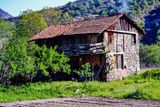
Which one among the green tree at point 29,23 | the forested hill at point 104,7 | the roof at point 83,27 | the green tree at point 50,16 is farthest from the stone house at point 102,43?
the forested hill at point 104,7

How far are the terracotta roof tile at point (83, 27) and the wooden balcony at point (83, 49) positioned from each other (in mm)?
1284

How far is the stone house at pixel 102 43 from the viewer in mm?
37344

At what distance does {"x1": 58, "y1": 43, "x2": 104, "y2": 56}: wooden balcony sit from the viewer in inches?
1447

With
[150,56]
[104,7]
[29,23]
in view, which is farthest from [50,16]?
[104,7]

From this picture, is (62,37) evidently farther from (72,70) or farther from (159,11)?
(159,11)

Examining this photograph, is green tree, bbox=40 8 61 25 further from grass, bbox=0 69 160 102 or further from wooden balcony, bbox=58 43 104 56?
grass, bbox=0 69 160 102

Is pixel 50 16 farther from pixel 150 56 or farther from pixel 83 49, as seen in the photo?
pixel 83 49

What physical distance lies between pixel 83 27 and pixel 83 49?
269cm

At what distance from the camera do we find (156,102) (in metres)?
23.1

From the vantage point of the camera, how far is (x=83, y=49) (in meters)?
37.4

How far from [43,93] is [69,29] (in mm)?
11783

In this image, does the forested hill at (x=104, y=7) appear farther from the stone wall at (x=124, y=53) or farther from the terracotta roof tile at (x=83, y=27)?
Result: the terracotta roof tile at (x=83, y=27)

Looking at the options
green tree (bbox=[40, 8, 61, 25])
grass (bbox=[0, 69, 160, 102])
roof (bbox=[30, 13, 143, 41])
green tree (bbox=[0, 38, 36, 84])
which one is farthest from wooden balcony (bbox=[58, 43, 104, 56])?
green tree (bbox=[40, 8, 61, 25])

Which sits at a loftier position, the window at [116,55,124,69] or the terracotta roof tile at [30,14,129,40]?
the terracotta roof tile at [30,14,129,40]
